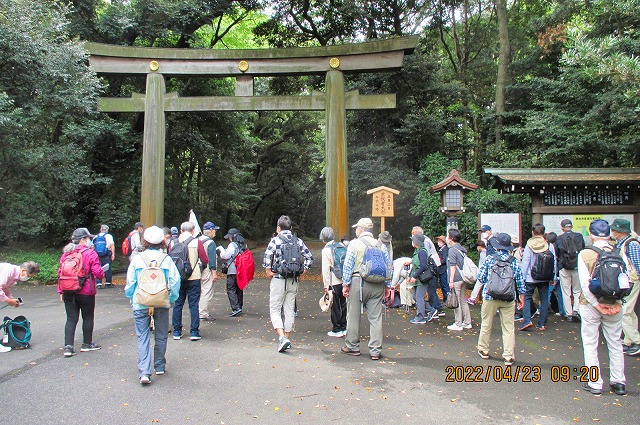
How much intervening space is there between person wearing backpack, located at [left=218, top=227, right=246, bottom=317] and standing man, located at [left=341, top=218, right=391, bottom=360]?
3.09 meters

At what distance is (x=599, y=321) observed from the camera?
187 inches

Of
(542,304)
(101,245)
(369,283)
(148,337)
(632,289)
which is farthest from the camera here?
(101,245)

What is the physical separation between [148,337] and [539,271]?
6.45m

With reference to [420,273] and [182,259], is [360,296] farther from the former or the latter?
[182,259]

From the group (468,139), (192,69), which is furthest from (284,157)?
(192,69)

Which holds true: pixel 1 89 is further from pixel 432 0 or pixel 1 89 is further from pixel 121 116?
pixel 432 0

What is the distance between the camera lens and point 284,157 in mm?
30547

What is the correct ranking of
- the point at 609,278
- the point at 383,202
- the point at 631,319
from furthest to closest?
1. the point at 383,202
2. the point at 631,319
3. the point at 609,278

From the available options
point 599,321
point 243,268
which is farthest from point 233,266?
point 599,321

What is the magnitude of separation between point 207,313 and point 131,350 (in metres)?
2.15

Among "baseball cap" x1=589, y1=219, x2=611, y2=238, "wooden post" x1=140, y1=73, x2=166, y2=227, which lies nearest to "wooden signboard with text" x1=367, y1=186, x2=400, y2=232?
"baseball cap" x1=589, y1=219, x2=611, y2=238

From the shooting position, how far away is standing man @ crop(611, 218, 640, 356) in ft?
18.1

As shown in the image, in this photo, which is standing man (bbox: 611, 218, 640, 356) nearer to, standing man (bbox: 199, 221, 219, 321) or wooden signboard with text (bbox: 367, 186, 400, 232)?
wooden signboard with text (bbox: 367, 186, 400, 232)

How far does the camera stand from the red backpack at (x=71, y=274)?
18.5ft
